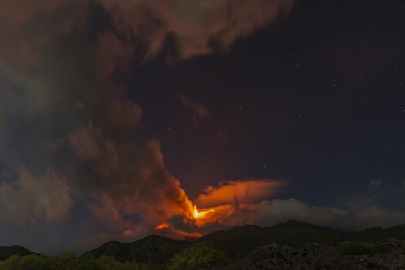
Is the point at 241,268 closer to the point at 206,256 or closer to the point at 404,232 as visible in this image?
the point at 206,256

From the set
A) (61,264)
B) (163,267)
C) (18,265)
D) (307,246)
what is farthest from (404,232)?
(18,265)

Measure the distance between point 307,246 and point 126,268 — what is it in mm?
111626

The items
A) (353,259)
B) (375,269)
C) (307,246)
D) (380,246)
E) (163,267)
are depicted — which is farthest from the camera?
(163,267)

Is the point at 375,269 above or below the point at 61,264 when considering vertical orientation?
below

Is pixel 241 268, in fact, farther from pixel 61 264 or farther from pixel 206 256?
pixel 61 264

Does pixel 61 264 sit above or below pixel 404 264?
above

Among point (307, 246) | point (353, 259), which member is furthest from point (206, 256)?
point (353, 259)

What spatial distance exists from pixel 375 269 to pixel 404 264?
4597 millimetres

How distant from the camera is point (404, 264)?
3859 centimetres

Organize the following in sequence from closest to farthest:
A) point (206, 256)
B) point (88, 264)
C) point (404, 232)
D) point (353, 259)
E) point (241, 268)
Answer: point (353, 259) → point (241, 268) → point (206, 256) → point (88, 264) → point (404, 232)

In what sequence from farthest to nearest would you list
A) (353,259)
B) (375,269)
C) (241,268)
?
(241,268) < (353,259) < (375,269)

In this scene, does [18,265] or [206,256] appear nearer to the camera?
[206,256]

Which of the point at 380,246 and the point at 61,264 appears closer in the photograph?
the point at 380,246

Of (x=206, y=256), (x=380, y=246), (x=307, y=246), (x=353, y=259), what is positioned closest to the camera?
(x=353, y=259)
